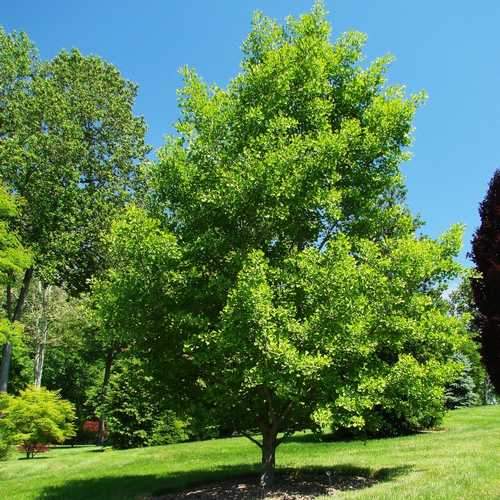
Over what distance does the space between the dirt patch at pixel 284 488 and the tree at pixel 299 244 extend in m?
0.64

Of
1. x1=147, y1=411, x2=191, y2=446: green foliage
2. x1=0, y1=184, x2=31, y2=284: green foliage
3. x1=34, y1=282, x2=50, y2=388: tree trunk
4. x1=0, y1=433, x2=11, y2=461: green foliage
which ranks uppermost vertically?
x1=34, y1=282, x2=50, y2=388: tree trunk

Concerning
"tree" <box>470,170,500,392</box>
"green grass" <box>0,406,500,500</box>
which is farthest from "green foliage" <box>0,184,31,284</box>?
"tree" <box>470,170,500,392</box>

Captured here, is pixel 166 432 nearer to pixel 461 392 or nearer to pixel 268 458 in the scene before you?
pixel 268 458

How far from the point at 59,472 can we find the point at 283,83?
14.3 meters

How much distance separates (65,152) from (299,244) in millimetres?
19879

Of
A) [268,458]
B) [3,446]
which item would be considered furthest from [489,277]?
[3,446]

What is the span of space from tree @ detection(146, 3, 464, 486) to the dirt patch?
2.10ft

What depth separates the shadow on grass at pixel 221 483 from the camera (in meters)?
12.7

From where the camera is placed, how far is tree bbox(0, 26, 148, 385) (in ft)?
95.1

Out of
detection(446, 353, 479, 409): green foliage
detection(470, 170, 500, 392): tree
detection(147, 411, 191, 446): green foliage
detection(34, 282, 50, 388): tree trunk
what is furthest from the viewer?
detection(34, 282, 50, 388): tree trunk

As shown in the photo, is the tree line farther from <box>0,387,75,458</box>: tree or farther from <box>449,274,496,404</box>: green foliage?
<box>449,274,496,404</box>: green foliage

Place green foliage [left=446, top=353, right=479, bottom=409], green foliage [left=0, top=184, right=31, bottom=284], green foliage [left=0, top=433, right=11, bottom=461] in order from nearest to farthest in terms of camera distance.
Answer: green foliage [left=0, top=184, right=31, bottom=284], green foliage [left=0, top=433, right=11, bottom=461], green foliage [left=446, top=353, right=479, bottom=409]

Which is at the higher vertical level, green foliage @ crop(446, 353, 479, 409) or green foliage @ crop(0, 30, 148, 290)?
green foliage @ crop(0, 30, 148, 290)

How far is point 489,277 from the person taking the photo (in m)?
25.6
